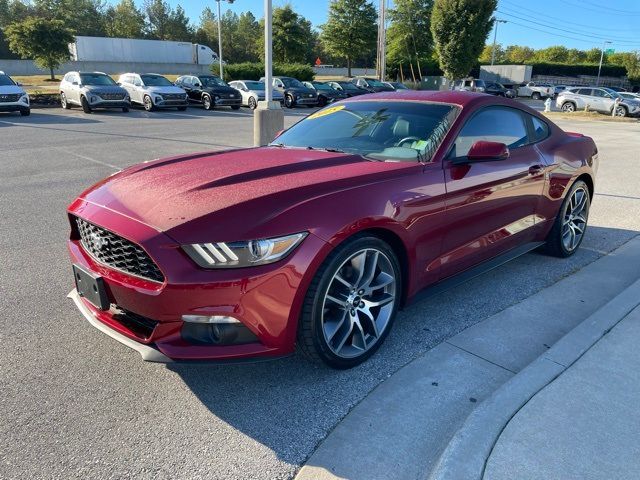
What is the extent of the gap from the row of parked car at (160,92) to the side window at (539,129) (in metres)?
A: 19.1

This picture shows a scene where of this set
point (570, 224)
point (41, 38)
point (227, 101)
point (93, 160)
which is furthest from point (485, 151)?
point (41, 38)

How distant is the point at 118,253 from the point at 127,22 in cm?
9319

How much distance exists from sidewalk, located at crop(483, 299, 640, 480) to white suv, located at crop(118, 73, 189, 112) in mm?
21892

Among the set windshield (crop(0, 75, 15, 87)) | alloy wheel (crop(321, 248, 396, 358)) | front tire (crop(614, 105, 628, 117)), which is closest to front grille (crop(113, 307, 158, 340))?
alloy wheel (crop(321, 248, 396, 358))

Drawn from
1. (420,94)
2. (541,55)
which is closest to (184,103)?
(420,94)

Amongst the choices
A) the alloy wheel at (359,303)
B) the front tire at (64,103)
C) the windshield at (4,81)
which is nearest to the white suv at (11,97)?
the windshield at (4,81)

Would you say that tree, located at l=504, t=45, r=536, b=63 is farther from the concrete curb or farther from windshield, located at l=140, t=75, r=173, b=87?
the concrete curb

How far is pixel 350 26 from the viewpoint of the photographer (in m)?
53.1

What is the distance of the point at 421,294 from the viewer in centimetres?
340

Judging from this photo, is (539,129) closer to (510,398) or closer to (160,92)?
(510,398)

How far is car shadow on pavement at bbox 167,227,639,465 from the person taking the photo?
2.53 meters

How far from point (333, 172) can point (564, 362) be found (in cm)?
183

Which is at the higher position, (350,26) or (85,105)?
(350,26)

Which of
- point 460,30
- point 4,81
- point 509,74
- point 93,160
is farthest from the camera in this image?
point 509,74
